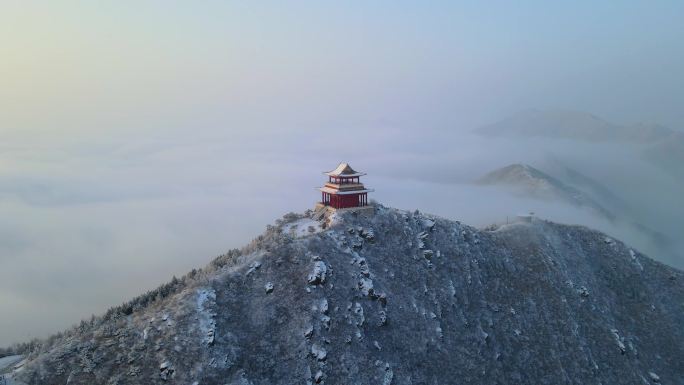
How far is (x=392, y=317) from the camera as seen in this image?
45500mm

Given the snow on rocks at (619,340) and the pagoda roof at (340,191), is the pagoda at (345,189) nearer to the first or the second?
the pagoda roof at (340,191)

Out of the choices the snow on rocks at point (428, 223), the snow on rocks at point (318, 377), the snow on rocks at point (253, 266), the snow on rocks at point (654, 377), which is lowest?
the snow on rocks at point (654, 377)

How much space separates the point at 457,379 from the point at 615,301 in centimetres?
3412

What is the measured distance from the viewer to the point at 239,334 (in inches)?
1542

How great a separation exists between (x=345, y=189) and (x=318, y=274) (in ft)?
54.3

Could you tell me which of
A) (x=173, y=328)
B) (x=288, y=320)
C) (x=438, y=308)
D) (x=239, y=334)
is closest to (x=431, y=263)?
(x=438, y=308)

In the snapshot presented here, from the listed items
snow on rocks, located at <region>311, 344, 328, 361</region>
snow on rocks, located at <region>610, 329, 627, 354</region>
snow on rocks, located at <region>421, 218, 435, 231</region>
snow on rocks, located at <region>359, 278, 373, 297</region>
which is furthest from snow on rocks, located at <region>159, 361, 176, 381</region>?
snow on rocks, located at <region>610, 329, 627, 354</region>

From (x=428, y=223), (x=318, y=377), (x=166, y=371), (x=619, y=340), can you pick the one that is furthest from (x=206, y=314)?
(x=619, y=340)

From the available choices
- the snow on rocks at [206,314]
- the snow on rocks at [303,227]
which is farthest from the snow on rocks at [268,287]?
the snow on rocks at [303,227]

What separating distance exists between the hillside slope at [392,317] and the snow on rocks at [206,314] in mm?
105

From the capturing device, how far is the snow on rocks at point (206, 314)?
123 ft

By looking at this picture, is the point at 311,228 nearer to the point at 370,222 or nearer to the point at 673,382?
the point at 370,222

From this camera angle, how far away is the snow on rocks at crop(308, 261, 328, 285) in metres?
44.5

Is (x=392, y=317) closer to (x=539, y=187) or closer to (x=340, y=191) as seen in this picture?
(x=340, y=191)
